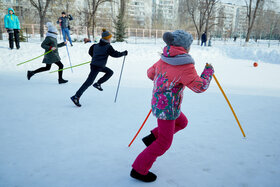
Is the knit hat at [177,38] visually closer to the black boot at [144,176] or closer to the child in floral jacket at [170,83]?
the child in floral jacket at [170,83]

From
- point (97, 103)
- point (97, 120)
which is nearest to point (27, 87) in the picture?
point (97, 103)

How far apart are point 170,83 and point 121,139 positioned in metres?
1.48

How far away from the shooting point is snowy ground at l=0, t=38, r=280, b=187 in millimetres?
2115

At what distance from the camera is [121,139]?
290cm

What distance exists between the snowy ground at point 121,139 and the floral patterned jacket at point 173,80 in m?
0.83

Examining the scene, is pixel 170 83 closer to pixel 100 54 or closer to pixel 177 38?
pixel 177 38

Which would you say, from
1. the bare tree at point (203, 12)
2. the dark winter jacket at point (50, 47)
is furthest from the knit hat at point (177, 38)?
the bare tree at point (203, 12)

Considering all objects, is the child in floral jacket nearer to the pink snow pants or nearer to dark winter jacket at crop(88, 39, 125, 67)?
the pink snow pants

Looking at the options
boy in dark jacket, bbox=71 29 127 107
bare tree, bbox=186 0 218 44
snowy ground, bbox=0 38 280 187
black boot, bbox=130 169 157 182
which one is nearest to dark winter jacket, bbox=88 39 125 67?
boy in dark jacket, bbox=71 29 127 107

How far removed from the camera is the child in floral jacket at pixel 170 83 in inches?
67.6

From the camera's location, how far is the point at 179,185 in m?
1.99

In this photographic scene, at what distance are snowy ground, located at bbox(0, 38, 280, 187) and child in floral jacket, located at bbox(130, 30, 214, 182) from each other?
1.35ft

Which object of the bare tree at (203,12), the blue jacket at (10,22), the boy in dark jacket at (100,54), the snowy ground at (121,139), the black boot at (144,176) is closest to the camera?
the black boot at (144,176)

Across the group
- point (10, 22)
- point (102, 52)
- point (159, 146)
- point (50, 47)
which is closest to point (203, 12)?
point (10, 22)
